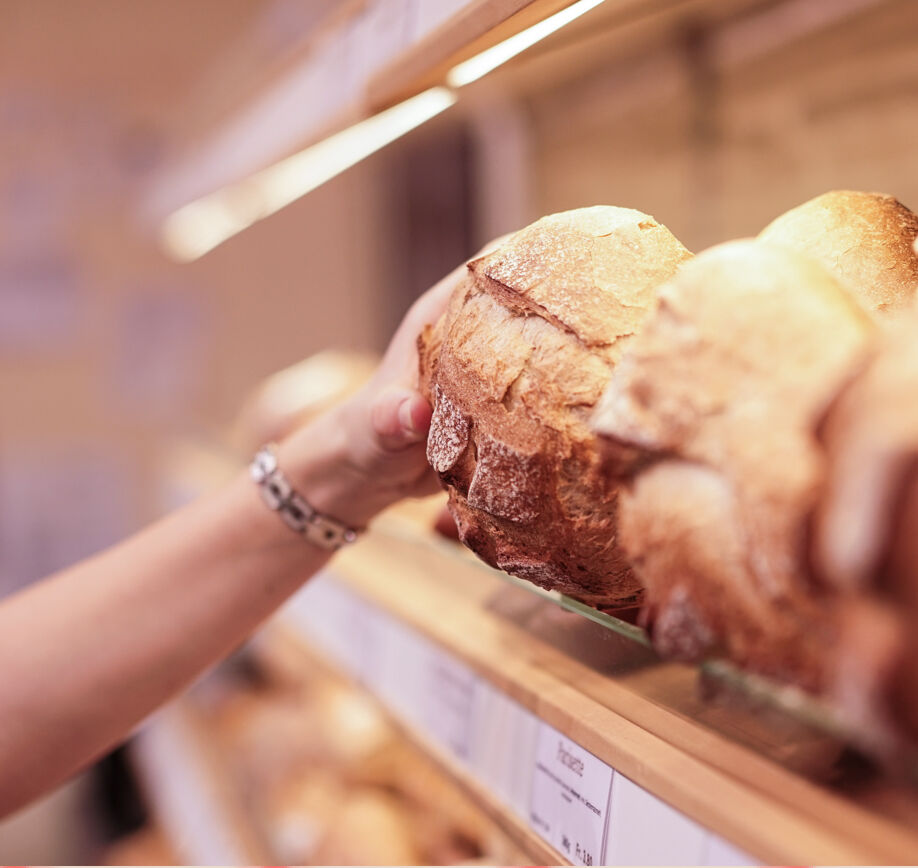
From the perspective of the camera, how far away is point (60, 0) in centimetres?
327

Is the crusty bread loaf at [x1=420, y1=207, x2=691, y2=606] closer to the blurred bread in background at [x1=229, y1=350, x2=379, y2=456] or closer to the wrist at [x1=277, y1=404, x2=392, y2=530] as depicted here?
the wrist at [x1=277, y1=404, x2=392, y2=530]

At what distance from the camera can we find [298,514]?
1.03 metres

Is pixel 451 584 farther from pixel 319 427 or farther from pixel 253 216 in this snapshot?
pixel 253 216

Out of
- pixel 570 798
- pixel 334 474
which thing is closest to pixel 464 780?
pixel 570 798

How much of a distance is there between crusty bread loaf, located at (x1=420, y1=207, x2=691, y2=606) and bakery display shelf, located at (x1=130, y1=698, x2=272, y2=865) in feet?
4.84

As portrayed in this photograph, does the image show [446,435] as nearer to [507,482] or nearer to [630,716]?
[507,482]

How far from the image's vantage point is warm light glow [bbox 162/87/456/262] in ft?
3.71

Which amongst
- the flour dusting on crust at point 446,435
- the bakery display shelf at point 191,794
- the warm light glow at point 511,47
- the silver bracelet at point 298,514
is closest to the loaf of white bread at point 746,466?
the flour dusting on crust at point 446,435

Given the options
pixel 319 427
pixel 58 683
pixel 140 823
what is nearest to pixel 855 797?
pixel 319 427

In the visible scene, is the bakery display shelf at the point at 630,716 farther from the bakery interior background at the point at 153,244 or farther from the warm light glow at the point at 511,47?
the bakery interior background at the point at 153,244

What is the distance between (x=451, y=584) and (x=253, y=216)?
4.48ft

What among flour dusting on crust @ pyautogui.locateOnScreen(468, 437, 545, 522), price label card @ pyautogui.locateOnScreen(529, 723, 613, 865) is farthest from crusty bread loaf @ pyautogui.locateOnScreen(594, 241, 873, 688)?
price label card @ pyautogui.locateOnScreen(529, 723, 613, 865)

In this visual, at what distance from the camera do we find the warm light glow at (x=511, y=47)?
2.29 ft

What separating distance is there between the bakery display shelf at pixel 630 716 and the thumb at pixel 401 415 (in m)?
0.19
